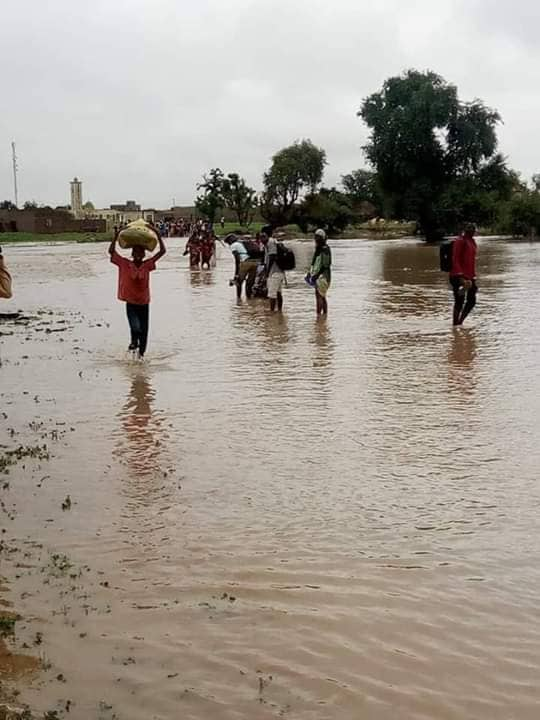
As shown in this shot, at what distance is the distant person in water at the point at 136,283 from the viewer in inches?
461

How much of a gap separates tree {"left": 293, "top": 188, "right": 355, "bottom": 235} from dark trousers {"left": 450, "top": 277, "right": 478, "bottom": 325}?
236 ft

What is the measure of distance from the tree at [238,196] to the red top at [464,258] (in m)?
81.6

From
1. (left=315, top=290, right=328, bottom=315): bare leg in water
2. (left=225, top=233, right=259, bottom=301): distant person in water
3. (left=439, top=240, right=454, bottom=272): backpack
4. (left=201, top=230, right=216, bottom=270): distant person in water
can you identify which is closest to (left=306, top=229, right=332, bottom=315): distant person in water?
(left=315, top=290, right=328, bottom=315): bare leg in water

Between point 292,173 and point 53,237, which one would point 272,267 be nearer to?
point 53,237

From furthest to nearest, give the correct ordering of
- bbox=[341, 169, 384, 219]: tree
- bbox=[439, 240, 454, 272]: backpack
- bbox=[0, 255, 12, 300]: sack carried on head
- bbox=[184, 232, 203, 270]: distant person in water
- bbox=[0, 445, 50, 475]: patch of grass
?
1. bbox=[341, 169, 384, 219]: tree
2. bbox=[184, 232, 203, 270]: distant person in water
3. bbox=[439, 240, 454, 272]: backpack
4. bbox=[0, 255, 12, 300]: sack carried on head
5. bbox=[0, 445, 50, 475]: patch of grass

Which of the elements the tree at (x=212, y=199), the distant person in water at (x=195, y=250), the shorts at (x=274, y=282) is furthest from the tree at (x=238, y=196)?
the shorts at (x=274, y=282)

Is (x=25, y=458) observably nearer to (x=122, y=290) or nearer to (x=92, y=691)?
(x=92, y=691)

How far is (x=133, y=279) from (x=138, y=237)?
0.56 metres

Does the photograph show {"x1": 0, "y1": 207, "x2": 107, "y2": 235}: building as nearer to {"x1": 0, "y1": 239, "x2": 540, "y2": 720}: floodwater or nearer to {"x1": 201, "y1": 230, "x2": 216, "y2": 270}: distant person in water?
{"x1": 201, "y1": 230, "x2": 216, "y2": 270}: distant person in water

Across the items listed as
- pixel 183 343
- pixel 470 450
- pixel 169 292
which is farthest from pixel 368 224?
pixel 470 450

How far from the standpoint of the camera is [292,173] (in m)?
105

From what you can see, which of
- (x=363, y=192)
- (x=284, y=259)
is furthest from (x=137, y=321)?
(x=363, y=192)

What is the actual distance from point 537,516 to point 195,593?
2.29 meters

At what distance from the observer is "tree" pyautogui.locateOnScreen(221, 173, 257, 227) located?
9512 cm
